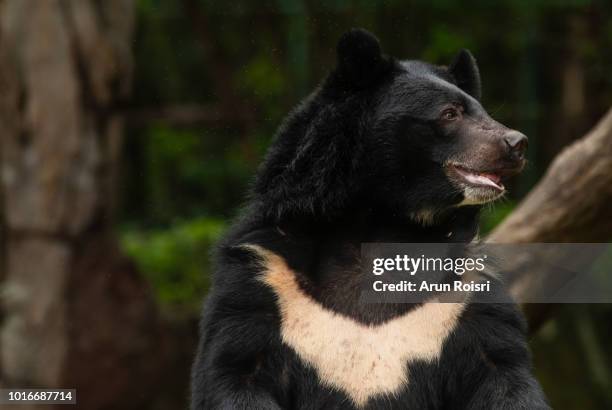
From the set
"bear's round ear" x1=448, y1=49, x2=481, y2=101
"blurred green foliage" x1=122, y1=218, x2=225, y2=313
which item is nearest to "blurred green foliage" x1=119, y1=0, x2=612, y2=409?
"blurred green foliage" x1=122, y1=218, x2=225, y2=313

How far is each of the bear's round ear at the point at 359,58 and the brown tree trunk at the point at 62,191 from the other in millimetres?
3901

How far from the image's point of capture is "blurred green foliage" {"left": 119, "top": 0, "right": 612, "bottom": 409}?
6.57 meters

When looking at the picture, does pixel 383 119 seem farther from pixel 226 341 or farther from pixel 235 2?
pixel 235 2

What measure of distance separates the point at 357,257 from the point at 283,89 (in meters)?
4.56

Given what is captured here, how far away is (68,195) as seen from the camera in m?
6.49

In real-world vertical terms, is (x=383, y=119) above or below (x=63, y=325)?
above

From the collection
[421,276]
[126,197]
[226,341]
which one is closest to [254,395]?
[226,341]

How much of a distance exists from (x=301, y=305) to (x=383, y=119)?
1.76 feet

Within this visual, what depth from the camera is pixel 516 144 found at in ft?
8.86

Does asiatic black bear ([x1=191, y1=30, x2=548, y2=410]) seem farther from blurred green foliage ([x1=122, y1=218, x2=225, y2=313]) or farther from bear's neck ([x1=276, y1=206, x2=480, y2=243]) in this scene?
blurred green foliage ([x1=122, y1=218, x2=225, y2=313])

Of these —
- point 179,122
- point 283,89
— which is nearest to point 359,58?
point 283,89

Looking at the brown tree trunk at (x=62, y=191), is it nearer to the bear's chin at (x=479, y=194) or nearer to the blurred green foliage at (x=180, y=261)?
the blurred green foliage at (x=180, y=261)

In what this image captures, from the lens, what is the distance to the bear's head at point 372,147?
282 centimetres

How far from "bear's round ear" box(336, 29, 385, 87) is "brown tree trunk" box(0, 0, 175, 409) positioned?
12.8 ft
